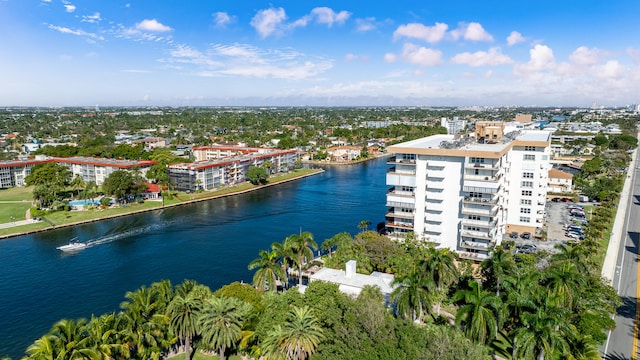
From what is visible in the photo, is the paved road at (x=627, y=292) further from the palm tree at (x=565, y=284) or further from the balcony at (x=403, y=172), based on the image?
the balcony at (x=403, y=172)

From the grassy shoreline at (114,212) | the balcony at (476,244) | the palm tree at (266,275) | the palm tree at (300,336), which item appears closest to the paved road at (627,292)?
the balcony at (476,244)

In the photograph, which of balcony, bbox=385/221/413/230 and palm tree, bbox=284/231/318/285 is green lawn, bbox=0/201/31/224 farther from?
balcony, bbox=385/221/413/230

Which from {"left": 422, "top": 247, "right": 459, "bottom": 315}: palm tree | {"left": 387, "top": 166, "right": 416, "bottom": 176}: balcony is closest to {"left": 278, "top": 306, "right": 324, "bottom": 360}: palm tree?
{"left": 422, "top": 247, "right": 459, "bottom": 315}: palm tree

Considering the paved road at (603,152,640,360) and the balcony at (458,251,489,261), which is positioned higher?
the balcony at (458,251,489,261)

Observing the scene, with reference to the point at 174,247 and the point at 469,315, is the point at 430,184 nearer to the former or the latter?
the point at 469,315

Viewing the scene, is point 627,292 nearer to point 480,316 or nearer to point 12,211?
point 480,316

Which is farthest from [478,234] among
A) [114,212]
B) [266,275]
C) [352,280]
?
[114,212]

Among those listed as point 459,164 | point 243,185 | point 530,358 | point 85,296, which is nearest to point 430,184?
point 459,164
